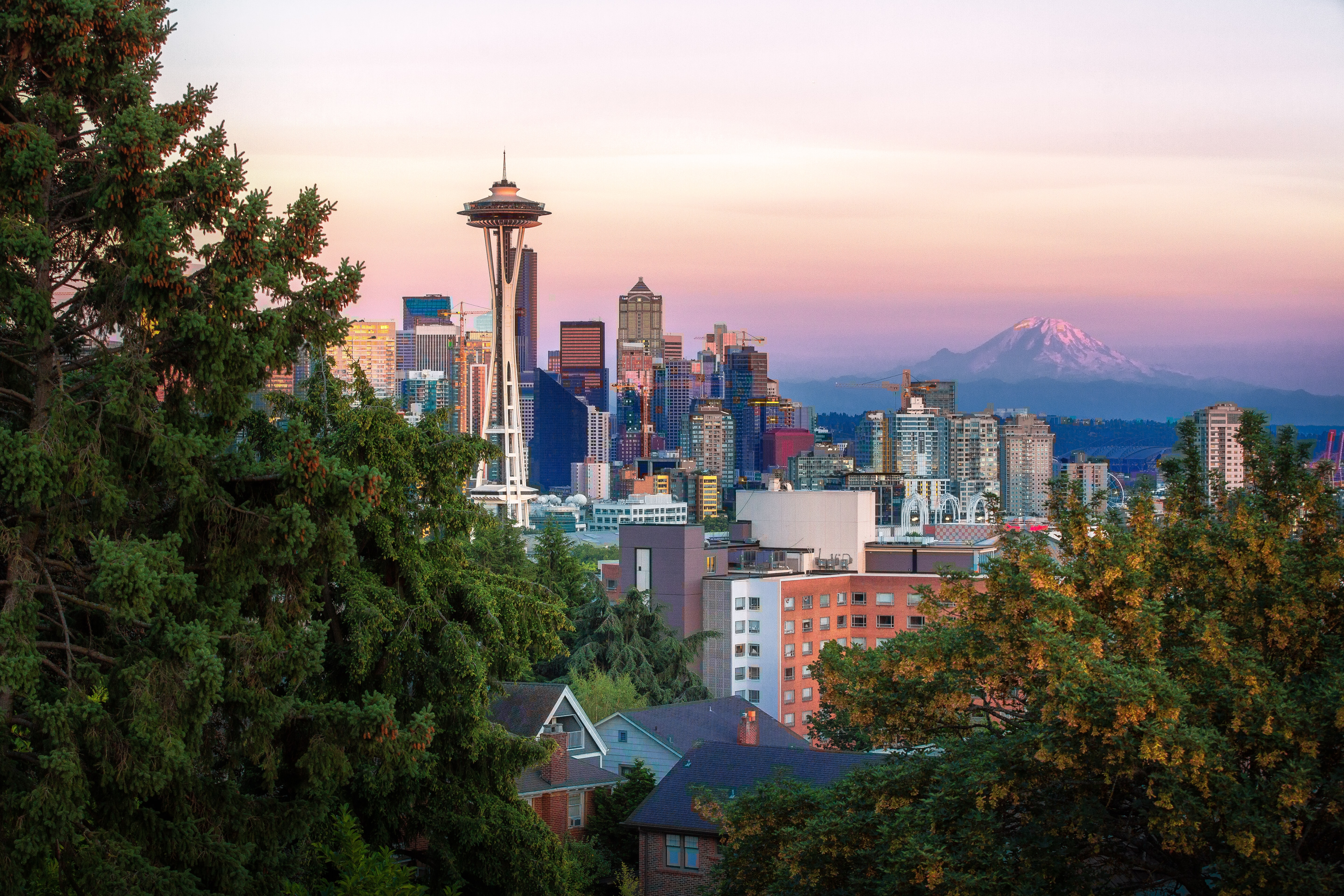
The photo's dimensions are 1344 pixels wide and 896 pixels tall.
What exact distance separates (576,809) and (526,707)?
3.03m

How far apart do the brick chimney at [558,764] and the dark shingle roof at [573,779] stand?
59mm

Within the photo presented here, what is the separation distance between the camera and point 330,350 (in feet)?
72.9

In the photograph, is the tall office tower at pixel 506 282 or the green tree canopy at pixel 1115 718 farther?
the tall office tower at pixel 506 282

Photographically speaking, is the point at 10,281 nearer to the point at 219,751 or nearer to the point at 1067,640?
the point at 219,751

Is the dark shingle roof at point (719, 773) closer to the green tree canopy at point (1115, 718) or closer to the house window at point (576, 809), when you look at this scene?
the house window at point (576, 809)

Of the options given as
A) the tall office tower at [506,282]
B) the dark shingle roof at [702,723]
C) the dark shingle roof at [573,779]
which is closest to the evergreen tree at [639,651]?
the dark shingle roof at [702,723]

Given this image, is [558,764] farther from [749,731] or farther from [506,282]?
[506,282]

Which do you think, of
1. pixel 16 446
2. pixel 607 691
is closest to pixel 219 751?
pixel 16 446

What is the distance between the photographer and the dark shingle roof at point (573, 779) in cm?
3809

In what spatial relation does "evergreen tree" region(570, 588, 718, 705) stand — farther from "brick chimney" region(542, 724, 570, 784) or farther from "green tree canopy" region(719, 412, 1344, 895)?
"green tree canopy" region(719, 412, 1344, 895)

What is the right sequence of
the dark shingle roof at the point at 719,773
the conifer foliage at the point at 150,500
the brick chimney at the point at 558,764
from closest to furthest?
the conifer foliage at the point at 150,500, the dark shingle roof at the point at 719,773, the brick chimney at the point at 558,764

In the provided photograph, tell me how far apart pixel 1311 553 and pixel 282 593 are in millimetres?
13085

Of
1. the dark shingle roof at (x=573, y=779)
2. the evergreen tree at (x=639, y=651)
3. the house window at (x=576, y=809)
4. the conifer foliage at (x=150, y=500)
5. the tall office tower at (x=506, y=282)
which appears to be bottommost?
the house window at (x=576, y=809)

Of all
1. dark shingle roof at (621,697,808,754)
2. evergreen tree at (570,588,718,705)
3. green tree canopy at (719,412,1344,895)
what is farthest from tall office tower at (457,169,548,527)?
green tree canopy at (719,412,1344,895)
